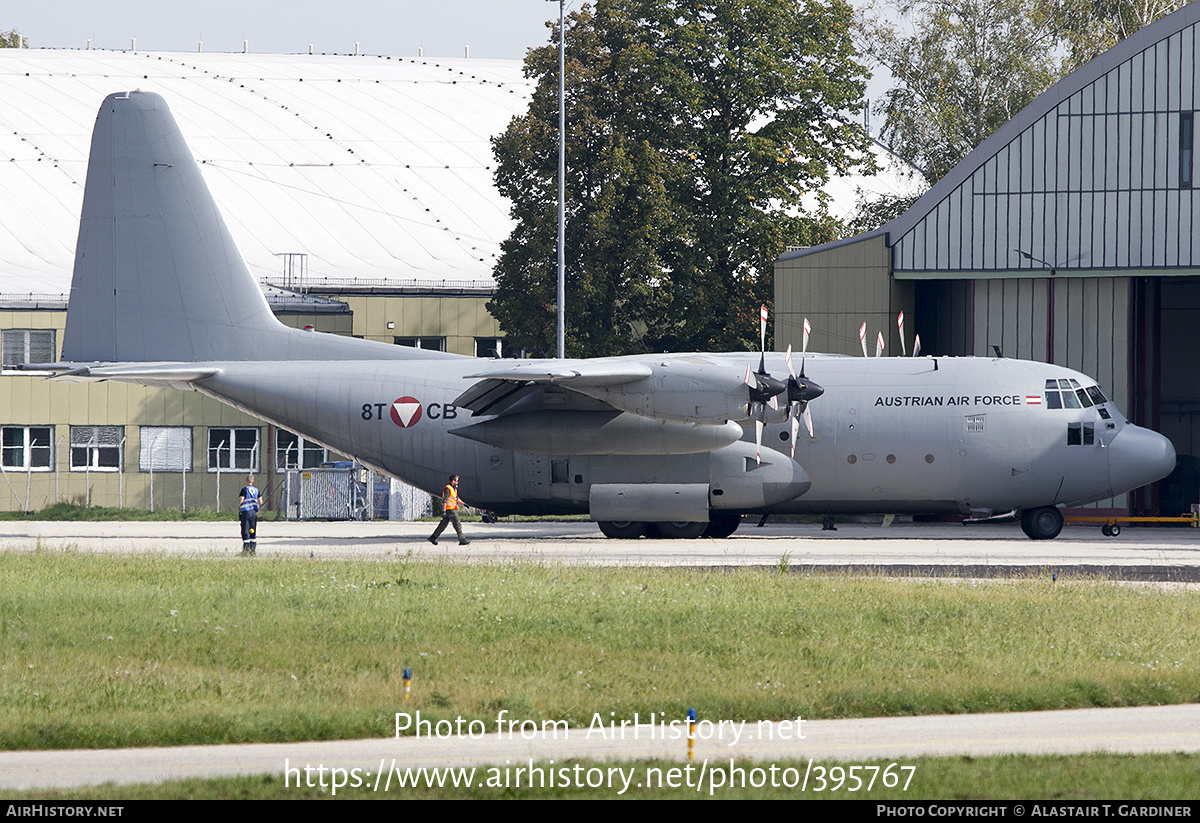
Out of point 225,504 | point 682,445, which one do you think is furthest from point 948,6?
point 225,504

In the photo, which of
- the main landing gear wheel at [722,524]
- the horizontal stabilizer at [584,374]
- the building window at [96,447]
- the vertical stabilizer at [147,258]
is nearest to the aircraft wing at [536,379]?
the horizontal stabilizer at [584,374]

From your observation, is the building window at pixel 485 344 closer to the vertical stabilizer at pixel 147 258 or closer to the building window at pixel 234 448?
the building window at pixel 234 448

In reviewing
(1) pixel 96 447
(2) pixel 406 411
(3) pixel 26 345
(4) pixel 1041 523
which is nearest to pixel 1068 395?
(4) pixel 1041 523

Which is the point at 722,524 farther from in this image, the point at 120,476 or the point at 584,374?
the point at 120,476

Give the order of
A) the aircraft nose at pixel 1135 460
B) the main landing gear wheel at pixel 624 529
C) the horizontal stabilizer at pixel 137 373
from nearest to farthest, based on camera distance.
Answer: the aircraft nose at pixel 1135 460 < the horizontal stabilizer at pixel 137 373 < the main landing gear wheel at pixel 624 529

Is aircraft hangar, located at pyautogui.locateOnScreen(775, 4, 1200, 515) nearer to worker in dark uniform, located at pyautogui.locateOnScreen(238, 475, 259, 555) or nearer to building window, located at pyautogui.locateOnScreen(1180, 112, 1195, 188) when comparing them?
building window, located at pyautogui.locateOnScreen(1180, 112, 1195, 188)

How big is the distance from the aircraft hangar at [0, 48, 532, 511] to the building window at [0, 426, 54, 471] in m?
0.06

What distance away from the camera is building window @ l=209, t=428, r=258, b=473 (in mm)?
53656

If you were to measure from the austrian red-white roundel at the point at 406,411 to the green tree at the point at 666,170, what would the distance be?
1467 cm

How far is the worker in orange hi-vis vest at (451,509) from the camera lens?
102ft

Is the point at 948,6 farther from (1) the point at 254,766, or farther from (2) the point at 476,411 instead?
(1) the point at 254,766

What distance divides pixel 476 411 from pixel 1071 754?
21998mm

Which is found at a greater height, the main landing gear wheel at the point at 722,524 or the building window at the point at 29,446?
the building window at the point at 29,446

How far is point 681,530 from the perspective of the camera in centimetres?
3359
